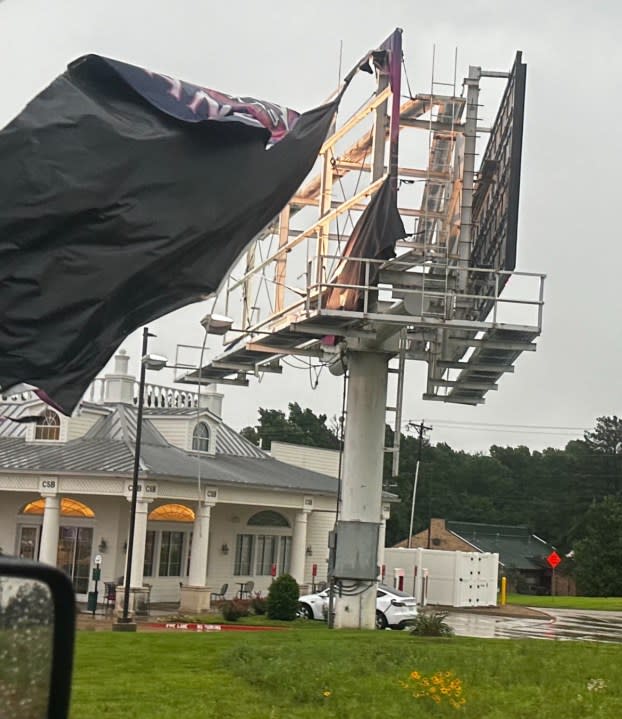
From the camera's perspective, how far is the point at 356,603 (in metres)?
25.8

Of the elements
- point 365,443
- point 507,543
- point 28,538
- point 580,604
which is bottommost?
point 580,604

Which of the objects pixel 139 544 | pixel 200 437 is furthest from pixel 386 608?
pixel 200 437

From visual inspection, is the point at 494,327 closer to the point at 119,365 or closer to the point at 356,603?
the point at 356,603

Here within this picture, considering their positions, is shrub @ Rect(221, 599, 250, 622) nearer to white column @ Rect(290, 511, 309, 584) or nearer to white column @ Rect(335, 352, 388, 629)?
white column @ Rect(335, 352, 388, 629)

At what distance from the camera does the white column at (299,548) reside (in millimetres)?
43375

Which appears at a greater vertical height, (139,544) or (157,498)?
(157,498)

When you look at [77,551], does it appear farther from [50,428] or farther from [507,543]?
[507,543]

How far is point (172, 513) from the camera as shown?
139 ft

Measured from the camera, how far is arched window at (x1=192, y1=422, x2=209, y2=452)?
151 ft

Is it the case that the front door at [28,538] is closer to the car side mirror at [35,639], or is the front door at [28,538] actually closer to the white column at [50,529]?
the white column at [50,529]

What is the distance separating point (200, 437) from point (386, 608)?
14507 millimetres

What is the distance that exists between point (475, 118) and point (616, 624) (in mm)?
21858

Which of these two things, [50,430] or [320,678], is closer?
[320,678]

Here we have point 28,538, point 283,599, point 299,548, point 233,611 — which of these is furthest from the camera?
point 299,548
